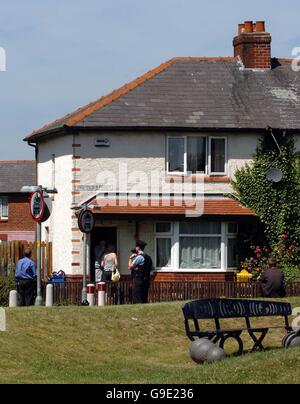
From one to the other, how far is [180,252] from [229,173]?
3351 millimetres

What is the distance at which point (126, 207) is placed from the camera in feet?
127

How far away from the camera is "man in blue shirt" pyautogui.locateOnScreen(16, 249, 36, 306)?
28.9 meters

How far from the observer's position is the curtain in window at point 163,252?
1545 inches

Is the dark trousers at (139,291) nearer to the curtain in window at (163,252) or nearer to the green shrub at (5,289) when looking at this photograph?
the green shrub at (5,289)

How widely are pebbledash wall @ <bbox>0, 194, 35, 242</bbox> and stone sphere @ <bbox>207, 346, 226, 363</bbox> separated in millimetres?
53065

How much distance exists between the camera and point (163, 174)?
39.6 m

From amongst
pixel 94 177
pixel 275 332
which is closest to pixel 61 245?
pixel 94 177

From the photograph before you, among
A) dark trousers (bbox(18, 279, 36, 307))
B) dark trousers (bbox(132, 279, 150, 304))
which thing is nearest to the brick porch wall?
dark trousers (bbox(132, 279, 150, 304))

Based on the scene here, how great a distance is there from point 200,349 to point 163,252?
18.1m

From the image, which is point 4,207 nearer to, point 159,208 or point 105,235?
point 105,235

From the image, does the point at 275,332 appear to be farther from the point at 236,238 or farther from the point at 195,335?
the point at 236,238

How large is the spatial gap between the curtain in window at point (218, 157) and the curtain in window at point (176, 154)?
1.13m

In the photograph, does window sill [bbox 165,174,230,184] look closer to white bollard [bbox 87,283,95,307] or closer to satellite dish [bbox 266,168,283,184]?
satellite dish [bbox 266,168,283,184]

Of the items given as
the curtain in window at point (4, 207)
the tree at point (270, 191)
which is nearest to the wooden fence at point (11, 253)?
the tree at point (270, 191)
